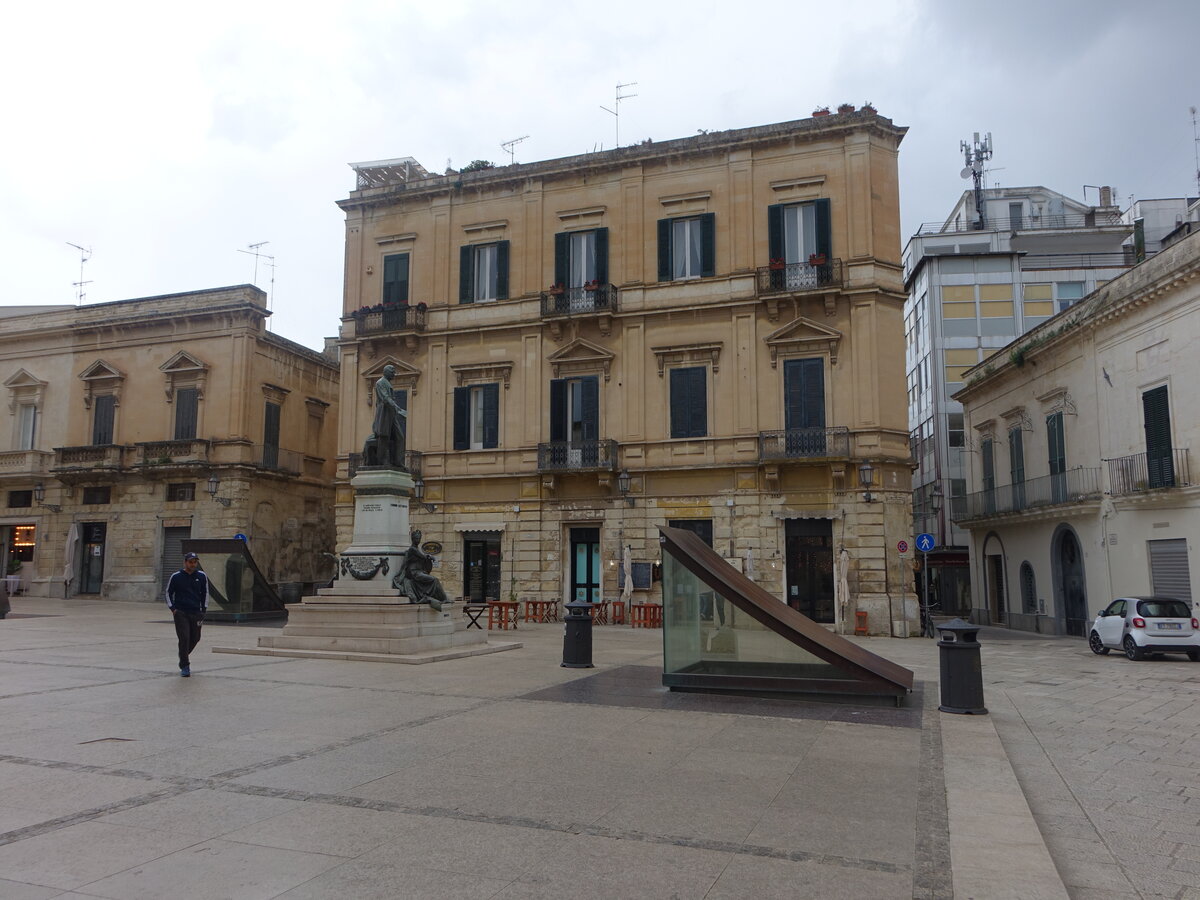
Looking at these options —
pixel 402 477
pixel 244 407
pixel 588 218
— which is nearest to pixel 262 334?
pixel 244 407

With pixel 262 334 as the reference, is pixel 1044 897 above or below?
below

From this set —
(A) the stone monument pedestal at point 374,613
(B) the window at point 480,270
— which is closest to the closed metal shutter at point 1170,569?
(A) the stone monument pedestal at point 374,613

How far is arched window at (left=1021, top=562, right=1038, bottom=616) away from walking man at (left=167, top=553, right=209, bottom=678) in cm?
2388

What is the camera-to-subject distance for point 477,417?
27.2 m

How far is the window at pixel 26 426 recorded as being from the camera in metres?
34.4

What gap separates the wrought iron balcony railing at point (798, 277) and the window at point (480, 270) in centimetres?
840

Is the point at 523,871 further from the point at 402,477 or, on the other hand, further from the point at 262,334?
the point at 262,334

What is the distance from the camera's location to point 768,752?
23.2ft

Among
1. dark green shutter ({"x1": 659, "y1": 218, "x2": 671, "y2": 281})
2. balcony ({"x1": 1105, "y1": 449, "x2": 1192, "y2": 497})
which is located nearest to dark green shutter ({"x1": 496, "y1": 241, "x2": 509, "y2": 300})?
dark green shutter ({"x1": 659, "y1": 218, "x2": 671, "y2": 281})

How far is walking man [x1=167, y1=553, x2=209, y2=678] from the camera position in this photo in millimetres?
11234

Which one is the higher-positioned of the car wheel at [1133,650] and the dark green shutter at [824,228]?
the dark green shutter at [824,228]

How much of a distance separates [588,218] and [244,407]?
48.0 ft

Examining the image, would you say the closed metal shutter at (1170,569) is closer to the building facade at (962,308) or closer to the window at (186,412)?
the building facade at (962,308)

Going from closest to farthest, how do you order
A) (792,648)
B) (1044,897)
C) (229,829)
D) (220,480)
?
(1044,897)
(229,829)
(792,648)
(220,480)
